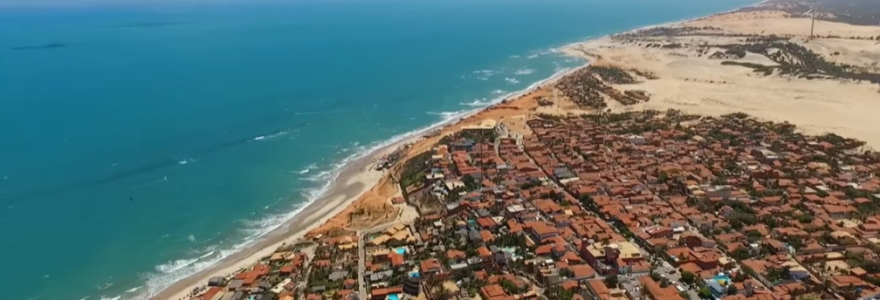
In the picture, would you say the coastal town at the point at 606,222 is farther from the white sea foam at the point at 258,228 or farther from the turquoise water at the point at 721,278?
the white sea foam at the point at 258,228

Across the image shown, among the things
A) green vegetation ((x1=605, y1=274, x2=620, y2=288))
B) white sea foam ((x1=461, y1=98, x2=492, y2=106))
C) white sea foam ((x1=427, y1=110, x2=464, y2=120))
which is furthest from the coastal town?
white sea foam ((x1=461, y1=98, x2=492, y2=106))

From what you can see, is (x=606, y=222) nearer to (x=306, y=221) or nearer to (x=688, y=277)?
(x=688, y=277)

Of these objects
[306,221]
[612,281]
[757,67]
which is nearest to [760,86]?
[757,67]

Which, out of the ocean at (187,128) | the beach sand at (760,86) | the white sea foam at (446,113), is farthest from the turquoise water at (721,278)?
the white sea foam at (446,113)

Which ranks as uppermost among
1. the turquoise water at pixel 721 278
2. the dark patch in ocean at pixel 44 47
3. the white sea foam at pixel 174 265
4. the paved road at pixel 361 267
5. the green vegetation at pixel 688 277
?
the dark patch in ocean at pixel 44 47

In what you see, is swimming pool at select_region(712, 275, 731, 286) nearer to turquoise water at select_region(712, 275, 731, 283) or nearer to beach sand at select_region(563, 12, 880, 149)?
turquoise water at select_region(712, 275, 731, 283)

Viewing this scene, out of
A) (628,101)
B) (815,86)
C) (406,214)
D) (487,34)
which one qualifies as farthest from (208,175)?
(487,34)
